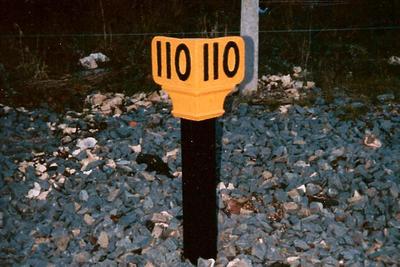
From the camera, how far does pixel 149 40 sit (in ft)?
28.5

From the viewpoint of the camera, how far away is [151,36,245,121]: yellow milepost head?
217 cm

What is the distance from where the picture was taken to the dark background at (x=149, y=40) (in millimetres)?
6520

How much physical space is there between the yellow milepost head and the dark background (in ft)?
12.4

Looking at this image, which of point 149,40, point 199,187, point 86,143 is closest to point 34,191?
point 86,143

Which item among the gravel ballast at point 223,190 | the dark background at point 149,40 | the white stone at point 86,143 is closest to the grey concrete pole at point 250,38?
the gravel ballast at point 223,190

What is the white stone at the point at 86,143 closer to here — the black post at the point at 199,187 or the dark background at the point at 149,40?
the dark background at the point at 149,40

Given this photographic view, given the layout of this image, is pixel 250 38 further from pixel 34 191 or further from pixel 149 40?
pixel 149 40

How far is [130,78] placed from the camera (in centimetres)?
678

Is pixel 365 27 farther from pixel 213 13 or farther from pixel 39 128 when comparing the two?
pixel 39 128

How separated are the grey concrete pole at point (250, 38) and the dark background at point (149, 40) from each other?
1.02 m

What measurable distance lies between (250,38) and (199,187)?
3.37m

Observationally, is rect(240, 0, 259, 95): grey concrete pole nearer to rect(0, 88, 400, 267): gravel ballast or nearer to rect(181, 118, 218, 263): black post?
rect(0, 88, 400, 267): gravel ballast

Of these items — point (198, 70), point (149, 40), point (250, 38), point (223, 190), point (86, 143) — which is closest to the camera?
point (198, 70)

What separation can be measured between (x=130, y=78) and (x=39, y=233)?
13.1 ft
